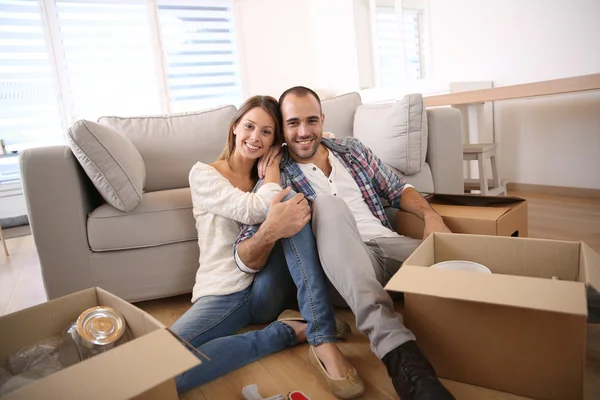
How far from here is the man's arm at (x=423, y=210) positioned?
137 centimetres

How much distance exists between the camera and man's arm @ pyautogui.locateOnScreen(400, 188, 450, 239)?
1.37 m

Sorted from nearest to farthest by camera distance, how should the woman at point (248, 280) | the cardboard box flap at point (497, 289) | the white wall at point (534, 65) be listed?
the cardboard box flap at point (497, 289)
the woman at point (248, 280)
the white wall at point (534, 65)

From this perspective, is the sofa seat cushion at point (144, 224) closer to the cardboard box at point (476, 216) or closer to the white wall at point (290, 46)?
the cardboard box at point (476, 216)

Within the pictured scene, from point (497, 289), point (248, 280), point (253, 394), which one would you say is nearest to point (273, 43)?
point (248, 280)

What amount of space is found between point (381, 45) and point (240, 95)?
1640mm

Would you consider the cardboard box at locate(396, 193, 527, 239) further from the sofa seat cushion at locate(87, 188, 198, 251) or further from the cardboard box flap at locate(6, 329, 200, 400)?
the cardboard box flap at locate(6, 329, 200, 400)

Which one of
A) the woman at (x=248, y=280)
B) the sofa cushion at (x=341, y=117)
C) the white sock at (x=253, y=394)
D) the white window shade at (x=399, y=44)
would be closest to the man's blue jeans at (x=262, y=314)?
the woman at (x=248, y=280)

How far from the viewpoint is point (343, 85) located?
461cm

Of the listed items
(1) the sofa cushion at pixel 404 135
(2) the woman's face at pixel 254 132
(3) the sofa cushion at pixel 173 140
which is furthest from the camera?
(3) the sofa cushion at pixel 173 140

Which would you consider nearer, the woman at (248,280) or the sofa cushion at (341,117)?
the woman at (248,280)

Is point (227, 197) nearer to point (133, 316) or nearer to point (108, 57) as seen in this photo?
point (133, 316)

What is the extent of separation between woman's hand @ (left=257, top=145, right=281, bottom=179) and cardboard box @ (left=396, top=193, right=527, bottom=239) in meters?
0.51

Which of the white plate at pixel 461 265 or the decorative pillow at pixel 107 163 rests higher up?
the decorative pillow at pixel 107 163

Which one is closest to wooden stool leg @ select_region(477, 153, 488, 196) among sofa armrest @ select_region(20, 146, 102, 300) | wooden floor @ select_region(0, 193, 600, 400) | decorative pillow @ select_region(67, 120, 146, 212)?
A: wooden floor @ select_region(0, 193, 600, 400)
